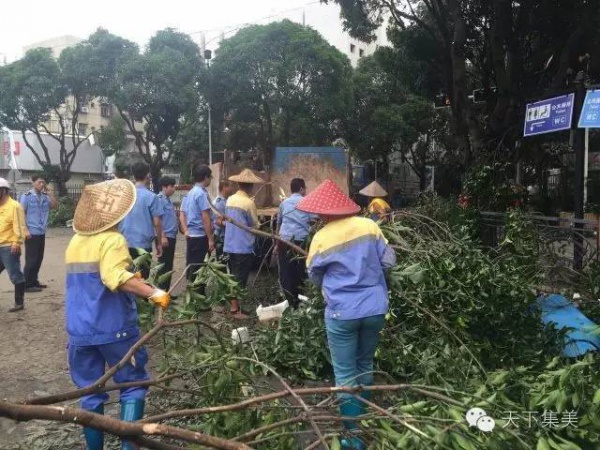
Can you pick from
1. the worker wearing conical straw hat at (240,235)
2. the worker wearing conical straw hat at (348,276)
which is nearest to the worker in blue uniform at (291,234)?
the worker wearing conical straw hat at (240,235)

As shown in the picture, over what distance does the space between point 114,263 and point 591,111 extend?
5.32 metres

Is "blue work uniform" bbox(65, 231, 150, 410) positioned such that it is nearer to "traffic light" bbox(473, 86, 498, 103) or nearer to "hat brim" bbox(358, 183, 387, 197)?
"hat brim" bbox(358, 183, 387, 197)

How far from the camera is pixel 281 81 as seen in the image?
1791 centimetres

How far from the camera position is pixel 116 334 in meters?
3.15

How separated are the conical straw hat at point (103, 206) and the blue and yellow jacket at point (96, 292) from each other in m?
0.06

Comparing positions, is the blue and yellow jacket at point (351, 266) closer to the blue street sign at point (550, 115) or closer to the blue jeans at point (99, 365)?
the blue jeans at point (99, 365)

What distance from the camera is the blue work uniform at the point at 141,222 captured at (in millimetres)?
5816

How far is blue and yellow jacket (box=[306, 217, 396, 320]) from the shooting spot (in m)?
3.43

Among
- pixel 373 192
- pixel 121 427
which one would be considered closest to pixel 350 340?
pixel 121 427

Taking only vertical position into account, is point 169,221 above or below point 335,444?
above

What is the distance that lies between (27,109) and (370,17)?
1525 centimetres

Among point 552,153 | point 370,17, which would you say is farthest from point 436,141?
point 370,17

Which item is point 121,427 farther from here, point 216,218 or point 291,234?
point 216,218

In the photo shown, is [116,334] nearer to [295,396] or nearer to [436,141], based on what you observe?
[295,396]
